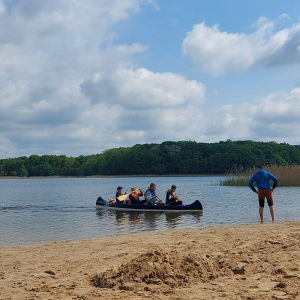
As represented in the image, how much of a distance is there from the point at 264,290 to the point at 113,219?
1191 cm

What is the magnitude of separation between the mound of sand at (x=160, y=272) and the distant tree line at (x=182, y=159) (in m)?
78.9

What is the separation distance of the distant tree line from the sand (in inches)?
3054

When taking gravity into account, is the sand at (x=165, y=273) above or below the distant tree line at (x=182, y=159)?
below

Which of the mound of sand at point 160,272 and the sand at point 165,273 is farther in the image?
the mound of sand at point 160,272

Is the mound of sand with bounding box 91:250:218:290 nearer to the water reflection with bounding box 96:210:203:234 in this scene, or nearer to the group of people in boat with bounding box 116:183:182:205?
the water reflection with bounding box 96:210:203:234

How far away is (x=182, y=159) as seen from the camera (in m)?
96.0

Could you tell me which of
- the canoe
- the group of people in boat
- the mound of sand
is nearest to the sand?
the mound of sand

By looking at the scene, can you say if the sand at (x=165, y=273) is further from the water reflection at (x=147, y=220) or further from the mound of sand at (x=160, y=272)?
the water reflection at (x=147, y=220)

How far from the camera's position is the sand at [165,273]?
14.5 ft

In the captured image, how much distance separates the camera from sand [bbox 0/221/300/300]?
4.43 metres

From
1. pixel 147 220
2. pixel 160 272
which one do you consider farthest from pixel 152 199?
pixel 160 272

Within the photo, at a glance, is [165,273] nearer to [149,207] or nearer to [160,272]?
[160,272]

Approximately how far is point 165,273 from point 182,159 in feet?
300

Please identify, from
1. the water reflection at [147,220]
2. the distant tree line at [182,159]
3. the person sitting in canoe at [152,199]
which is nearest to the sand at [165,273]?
the water reflection at [147,220]
